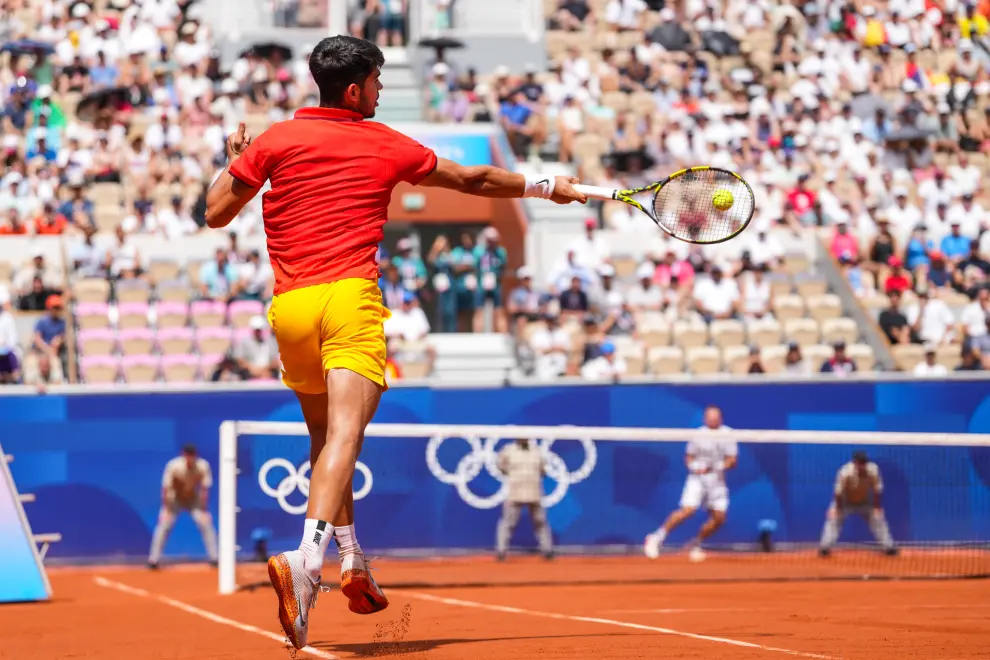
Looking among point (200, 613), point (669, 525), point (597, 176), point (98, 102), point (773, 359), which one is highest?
point (98, 102)

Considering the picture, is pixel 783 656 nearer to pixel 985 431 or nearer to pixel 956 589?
pixel 956 589

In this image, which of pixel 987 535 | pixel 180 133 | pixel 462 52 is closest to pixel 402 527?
pixel 987 535

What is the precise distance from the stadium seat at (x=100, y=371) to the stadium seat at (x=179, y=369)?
55 centimetres

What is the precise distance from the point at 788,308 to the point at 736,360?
194 cm

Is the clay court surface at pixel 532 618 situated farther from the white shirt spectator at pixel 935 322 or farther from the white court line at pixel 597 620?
the white shirt spectator at pixel 935 322

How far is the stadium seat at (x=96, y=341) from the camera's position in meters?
18.2

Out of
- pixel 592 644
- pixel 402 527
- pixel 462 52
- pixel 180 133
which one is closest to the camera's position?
pixel 592 644

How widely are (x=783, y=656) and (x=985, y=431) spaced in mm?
10608

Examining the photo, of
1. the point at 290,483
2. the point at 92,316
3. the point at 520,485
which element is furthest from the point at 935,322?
the point at 92,316

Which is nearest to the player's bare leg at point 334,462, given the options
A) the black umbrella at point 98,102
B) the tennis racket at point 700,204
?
the tennis racket at point 700,204

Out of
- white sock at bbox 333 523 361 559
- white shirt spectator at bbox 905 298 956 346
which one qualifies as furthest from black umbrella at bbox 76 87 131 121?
white sock at bbox 333 523 361 559

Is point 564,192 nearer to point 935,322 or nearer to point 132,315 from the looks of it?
point 132,315

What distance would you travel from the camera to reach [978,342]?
19047 mm

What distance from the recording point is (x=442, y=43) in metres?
25.2
